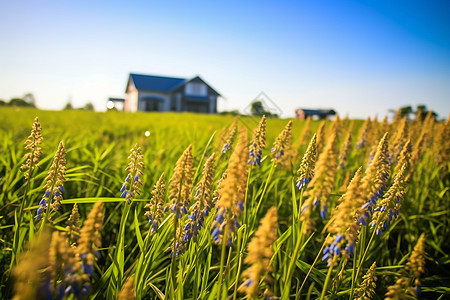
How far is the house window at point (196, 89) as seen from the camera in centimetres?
6116

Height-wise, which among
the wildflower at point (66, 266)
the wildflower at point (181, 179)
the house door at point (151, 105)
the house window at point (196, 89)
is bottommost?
the wildflower at point (66, 266)

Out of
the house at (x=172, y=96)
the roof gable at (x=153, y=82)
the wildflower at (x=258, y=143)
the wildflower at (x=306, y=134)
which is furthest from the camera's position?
the roof gable at (x=153, y=82)

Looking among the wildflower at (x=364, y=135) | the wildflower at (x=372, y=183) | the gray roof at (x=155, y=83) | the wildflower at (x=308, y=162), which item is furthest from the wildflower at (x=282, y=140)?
the gray roof at (x=155, y=83)

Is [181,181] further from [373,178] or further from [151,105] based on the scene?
[151,105]

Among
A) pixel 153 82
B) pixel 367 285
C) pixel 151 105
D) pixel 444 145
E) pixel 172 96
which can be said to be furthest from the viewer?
pixel 153 82

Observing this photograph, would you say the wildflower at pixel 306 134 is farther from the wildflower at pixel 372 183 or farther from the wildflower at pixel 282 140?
the wildflower at pixel 372 183

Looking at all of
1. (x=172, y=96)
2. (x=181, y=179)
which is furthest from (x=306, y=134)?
(x=172, y=96)

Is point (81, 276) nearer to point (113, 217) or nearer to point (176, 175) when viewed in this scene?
point (176, 175)

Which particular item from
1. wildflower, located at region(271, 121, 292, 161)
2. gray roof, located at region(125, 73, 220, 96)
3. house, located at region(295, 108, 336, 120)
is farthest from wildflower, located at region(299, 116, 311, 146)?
gray roof, located at region(125, 73, 220, 96)

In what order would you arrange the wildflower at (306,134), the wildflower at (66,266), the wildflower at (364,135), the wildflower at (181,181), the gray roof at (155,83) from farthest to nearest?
the gray roof at (155,83)
the wildflower at (306,134)
the wildflower at (364,135)
the wildflower at (181,181)
the wildflower at (66,266)

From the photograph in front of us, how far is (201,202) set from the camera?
158cm

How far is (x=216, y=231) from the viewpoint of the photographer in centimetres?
140

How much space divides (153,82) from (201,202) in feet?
218

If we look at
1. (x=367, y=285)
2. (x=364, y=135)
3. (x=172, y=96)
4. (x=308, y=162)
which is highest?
(x=172, y=96)
